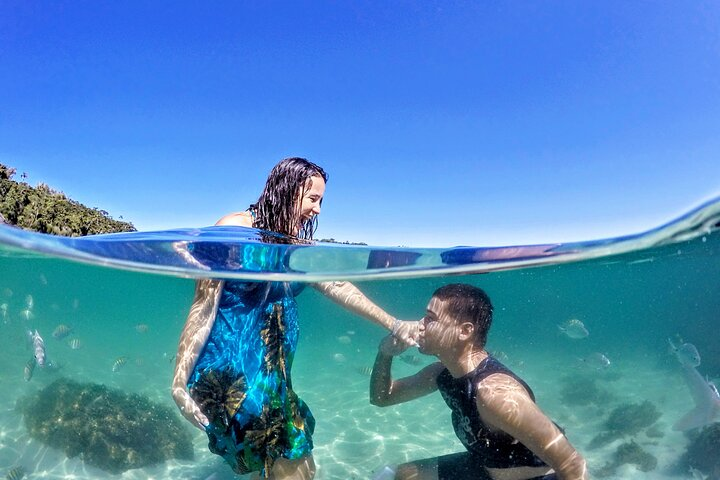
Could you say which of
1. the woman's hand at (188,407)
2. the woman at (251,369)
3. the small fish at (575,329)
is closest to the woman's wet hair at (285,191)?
the woman at (251,369)

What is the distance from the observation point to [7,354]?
19.0 m

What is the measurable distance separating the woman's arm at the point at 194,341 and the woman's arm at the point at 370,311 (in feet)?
4.39

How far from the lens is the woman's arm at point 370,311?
3639 mm

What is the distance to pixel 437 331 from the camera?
3607mm

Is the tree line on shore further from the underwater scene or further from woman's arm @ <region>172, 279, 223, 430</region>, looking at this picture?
woman's arm @ <region>172, 279, 223, 430</region>

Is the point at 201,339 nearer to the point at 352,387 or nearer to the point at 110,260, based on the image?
the point at 110,260

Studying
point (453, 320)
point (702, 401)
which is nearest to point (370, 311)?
point (453, 320)

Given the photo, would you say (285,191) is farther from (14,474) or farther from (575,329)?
(575,329)

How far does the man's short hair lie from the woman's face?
1507 mm

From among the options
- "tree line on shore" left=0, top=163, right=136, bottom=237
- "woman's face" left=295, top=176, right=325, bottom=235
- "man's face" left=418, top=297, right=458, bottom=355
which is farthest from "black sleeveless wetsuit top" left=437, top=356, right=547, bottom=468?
"tree line on shore" left=0, top=163, right=136, bottom=237

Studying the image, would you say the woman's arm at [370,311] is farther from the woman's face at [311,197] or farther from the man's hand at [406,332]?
the woman's face at [311,197]

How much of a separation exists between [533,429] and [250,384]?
226 centimetres

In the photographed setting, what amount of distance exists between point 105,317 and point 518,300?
99.3m

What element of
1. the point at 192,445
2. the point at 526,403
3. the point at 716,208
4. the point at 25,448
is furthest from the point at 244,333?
the point at 25,448
